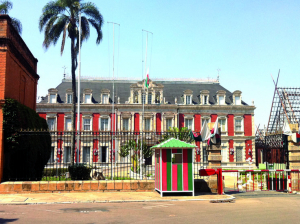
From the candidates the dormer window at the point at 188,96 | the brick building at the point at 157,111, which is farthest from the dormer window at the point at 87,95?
the dormer window at the point at 188,96

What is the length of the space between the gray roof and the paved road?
3691 cm

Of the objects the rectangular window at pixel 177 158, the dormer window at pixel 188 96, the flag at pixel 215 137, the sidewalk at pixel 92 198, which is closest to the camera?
the sidewalk at pixel 92 198

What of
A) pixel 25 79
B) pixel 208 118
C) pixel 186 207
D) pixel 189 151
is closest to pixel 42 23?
pixel 25 79

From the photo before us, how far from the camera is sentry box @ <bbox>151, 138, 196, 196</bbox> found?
14.4 m

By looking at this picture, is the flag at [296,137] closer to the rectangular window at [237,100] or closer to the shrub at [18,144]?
the shrub at [18,144]

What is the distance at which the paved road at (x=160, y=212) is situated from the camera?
31.4ft

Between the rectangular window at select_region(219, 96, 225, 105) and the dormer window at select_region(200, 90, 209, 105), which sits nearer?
the dormer window at select_region(200, 90, 209, 105)

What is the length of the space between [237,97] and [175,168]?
38.3 meters

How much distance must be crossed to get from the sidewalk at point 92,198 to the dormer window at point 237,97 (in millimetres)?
37080

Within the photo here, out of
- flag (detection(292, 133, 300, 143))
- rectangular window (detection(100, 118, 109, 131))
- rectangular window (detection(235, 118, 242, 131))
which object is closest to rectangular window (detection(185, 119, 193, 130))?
rectangular window (detection(235, 118, 242, 131))

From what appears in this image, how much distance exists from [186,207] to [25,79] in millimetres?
15263

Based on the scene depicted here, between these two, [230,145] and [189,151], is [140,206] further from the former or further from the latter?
[230,145]

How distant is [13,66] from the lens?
60.6ft

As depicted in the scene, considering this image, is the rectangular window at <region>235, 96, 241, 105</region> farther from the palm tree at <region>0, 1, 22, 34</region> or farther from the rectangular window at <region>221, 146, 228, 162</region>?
the palm tree at <region>0, 1, 22, 34</region>
